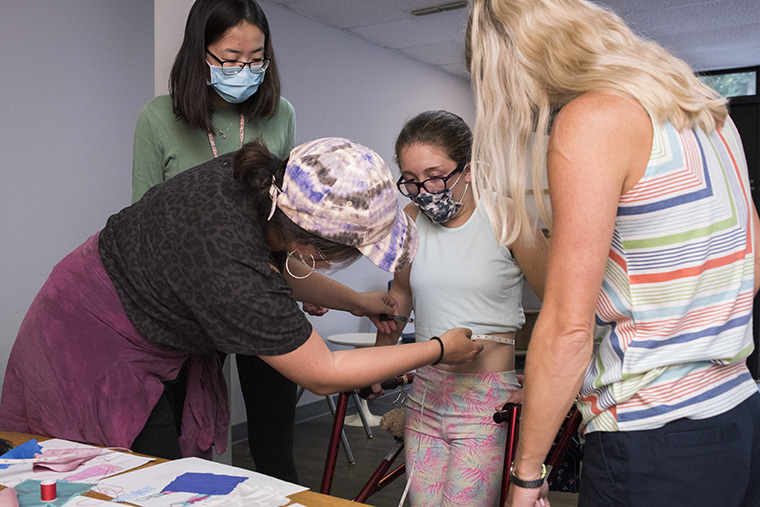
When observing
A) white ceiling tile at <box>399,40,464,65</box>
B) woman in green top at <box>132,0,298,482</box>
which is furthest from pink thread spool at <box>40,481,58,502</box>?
white ceiling tile at <box>399,40,464,65</box>

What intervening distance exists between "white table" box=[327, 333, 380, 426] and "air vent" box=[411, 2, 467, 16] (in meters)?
2.28

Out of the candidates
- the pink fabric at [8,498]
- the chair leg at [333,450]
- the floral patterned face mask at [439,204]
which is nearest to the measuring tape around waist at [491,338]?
the floral patterned face mask at [439,204]

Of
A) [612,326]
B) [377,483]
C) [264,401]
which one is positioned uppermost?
[612,326]

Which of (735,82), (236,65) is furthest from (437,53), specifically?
(236,65)

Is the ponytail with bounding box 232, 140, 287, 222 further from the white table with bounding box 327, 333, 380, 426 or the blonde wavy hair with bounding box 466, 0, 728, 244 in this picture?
the white table with bounding box 327, 333, 380, 426

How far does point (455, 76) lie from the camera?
7.15 metres

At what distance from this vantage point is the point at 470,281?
1805 mm

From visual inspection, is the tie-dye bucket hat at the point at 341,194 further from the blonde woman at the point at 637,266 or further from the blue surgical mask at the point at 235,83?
the blue surgical mask at the point at 235,83

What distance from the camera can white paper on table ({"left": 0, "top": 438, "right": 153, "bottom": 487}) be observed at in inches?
53.4

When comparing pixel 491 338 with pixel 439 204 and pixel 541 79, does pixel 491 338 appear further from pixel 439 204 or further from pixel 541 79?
pixel 541 79

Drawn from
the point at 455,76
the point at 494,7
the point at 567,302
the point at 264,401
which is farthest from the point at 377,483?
the point at 455,76

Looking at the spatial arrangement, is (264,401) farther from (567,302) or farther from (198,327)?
(567,302)

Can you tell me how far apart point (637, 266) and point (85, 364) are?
1093 mm

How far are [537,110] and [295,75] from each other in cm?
402
